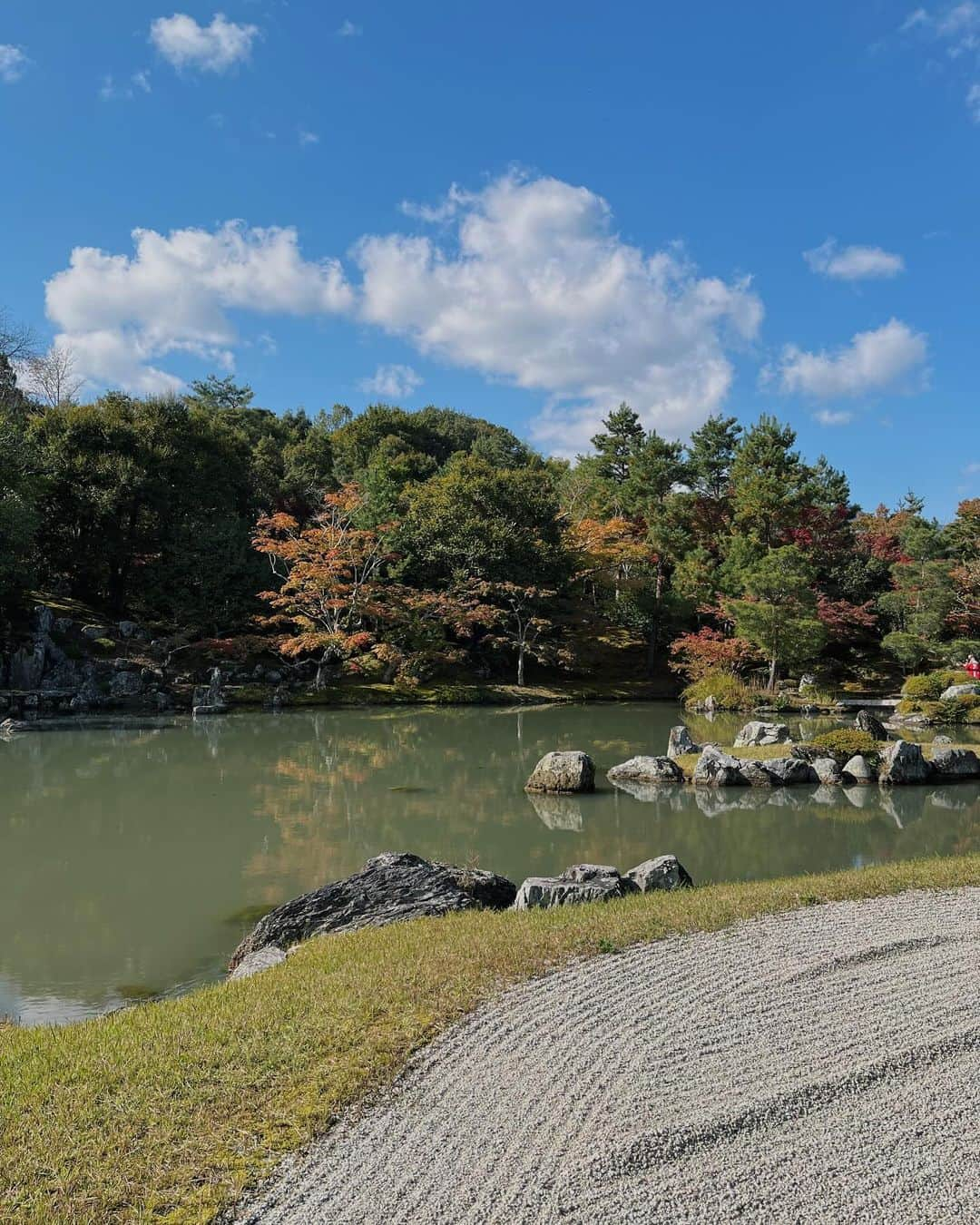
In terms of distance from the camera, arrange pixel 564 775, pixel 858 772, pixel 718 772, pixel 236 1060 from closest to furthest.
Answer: pixel 236 1060 < pixel 564 775 < pixel 718 772 < pixel 858 772

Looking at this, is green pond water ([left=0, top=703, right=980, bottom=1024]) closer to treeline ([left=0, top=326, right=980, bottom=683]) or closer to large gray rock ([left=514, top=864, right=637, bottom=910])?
large gray rock ([left=514, top=864, right=637, bottom=910])

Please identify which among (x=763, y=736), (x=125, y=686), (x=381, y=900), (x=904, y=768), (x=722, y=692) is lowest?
(x=381, y=900)

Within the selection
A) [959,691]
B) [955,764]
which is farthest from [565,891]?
[959,691]

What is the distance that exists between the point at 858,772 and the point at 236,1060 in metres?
11.9

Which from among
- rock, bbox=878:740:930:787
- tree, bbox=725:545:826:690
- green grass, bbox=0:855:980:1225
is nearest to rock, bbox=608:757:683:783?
rock, bbox=878:740:930:787

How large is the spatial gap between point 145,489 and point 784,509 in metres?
20.5

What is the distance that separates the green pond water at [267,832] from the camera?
6.69 m

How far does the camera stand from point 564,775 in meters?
12.6

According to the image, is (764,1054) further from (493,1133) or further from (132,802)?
(132,802)

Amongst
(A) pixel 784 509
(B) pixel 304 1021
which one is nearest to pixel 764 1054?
(B) pixel 304 1021

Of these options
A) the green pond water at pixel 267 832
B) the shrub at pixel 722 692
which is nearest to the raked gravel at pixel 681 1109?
the green pond water at pixel 267 832

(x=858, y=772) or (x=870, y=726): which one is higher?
(x=870, y=726)

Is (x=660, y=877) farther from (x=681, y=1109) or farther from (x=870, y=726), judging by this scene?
(x=870, y=726)

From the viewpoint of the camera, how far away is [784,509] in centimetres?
2753
